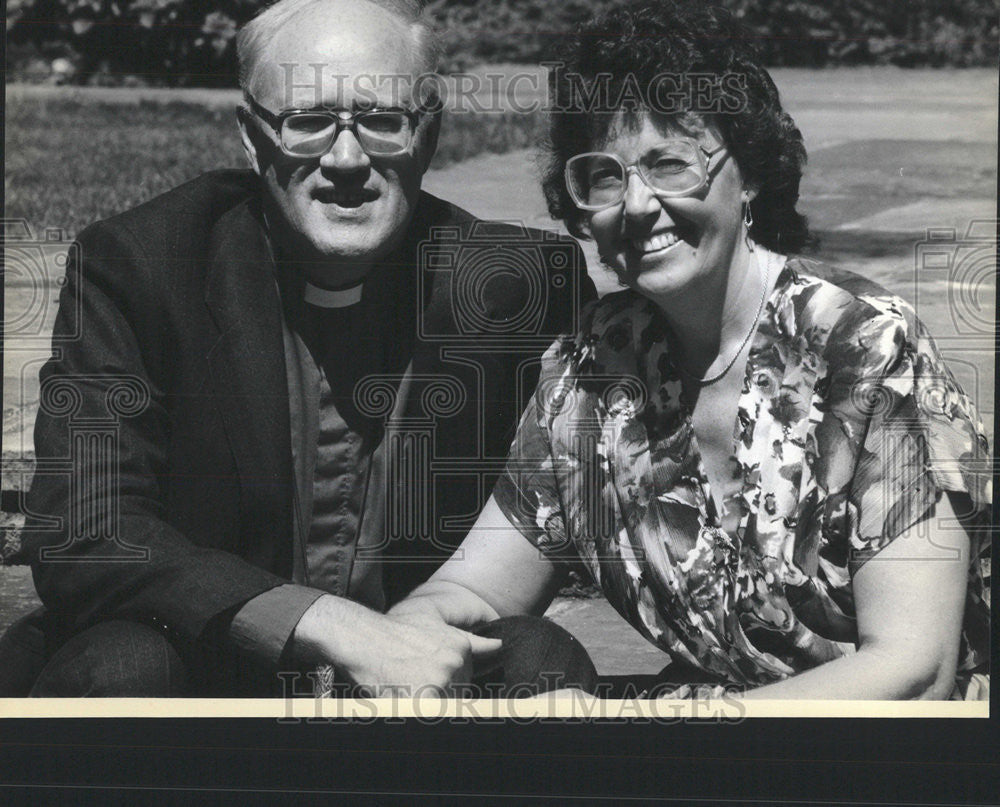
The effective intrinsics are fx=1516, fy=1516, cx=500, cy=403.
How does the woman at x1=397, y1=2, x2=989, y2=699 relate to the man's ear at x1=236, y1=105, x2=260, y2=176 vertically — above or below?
below

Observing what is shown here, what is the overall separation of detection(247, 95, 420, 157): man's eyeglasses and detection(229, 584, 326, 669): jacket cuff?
33.0 inches

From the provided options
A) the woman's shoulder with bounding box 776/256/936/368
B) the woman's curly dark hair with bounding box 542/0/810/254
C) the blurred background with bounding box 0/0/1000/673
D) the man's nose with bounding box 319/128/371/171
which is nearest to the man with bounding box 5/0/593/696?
the man's nose with bounding box 319/128/371/171

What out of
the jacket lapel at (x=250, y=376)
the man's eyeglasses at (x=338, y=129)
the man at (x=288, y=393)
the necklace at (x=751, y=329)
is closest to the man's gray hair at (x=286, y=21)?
the man at (x=288, y=393)

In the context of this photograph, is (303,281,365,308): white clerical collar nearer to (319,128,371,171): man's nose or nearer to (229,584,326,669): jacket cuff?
(319,128,371,171): man's nose

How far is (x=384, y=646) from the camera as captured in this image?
279 centimetres

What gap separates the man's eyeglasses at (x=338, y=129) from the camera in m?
2.88

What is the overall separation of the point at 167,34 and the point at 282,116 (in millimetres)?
482

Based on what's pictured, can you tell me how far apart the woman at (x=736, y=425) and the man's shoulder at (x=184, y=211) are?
2.11ft

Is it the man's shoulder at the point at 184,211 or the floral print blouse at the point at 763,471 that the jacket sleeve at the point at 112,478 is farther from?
the floral print blouse at the point at 763,471

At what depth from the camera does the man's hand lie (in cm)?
280

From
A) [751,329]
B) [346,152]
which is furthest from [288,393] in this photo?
[751,329]
